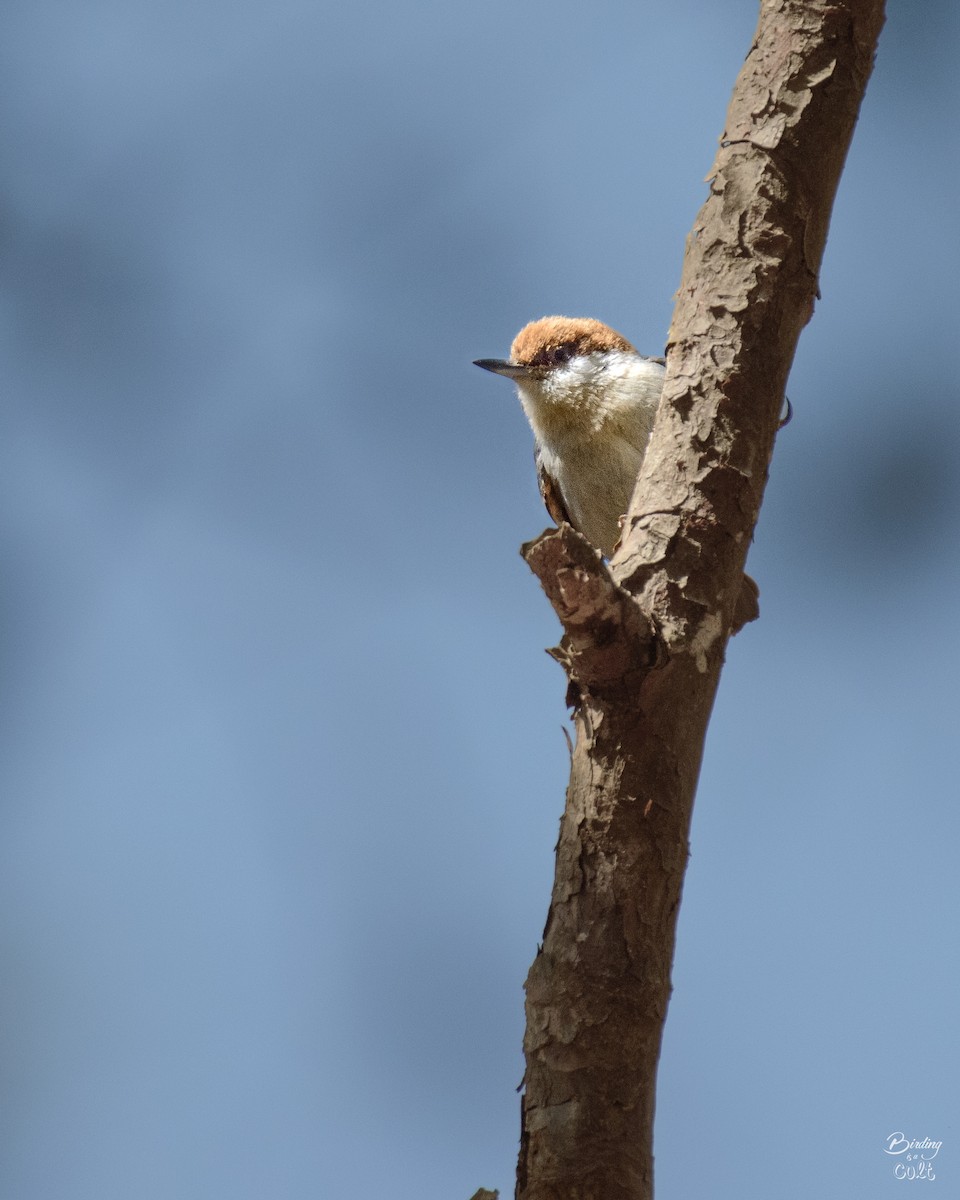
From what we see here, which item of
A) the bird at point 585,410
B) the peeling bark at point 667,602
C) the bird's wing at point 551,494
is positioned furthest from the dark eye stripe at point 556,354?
the peeling bark at point 667,602

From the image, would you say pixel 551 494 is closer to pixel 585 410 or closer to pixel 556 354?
pixel 585 410

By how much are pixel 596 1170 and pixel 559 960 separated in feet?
0.95

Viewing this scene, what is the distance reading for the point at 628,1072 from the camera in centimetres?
171

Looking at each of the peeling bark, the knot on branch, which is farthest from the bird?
the knot on branch

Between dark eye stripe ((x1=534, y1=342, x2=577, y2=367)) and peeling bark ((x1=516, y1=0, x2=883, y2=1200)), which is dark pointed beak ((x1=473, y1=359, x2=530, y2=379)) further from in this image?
peeling bark ((x1=516, y1=0, x2=883, y2=1200))

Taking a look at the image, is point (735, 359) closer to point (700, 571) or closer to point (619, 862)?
point (700, 571)

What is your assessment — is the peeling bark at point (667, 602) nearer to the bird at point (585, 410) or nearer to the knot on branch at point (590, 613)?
the knot on branch at point (590, 613)

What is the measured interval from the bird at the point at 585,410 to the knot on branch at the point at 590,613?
1.95m

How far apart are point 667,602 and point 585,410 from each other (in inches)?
85.5

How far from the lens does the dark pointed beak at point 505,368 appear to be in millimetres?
4254

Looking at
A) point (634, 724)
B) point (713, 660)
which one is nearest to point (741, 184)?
point (713, 660)

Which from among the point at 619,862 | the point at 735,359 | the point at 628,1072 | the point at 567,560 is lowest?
the point at 628,1072

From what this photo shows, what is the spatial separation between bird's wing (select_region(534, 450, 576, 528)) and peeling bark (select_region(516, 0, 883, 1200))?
6.13 feet

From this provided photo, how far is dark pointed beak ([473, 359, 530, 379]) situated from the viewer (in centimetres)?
425
